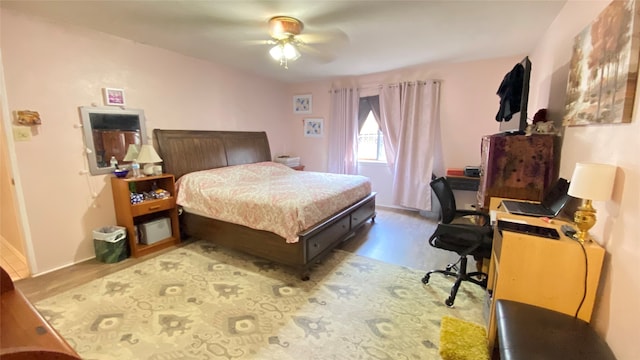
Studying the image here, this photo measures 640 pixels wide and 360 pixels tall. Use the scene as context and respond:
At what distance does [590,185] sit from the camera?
4.18ft

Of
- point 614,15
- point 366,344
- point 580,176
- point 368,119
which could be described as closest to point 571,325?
point 580,176

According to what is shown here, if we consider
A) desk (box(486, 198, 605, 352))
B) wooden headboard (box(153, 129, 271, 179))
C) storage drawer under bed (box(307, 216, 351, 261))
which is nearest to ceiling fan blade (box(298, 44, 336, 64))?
wooden headboard (box(153, 129, 271, 179))

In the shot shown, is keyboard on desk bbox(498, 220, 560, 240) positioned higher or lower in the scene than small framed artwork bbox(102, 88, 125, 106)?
lower

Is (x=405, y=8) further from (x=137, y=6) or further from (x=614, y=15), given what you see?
(x=137, y=6)

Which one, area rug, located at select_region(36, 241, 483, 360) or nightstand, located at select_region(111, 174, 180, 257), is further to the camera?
nightstand, located at select_region(111, 174, 180, 257)

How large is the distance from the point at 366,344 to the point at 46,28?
13.1ft

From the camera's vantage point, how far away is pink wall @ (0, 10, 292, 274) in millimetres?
2469

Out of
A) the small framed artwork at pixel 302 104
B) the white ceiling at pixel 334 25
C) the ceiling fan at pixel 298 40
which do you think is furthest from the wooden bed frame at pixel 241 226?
the ceiling fan at pixel 298 40

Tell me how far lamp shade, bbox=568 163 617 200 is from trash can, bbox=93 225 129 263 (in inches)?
151

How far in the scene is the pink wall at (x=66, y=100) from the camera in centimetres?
247

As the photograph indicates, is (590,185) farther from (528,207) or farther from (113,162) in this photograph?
(113,162)

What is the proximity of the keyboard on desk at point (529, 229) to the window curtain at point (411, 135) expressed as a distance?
2.95 metres

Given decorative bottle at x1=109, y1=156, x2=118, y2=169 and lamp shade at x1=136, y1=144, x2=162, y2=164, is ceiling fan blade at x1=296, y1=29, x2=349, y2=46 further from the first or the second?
decorative bottle at x1=109, y1=156, x2=118, y2=169

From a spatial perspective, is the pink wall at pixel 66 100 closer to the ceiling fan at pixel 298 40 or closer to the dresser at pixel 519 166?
the ceiling fan at pixel 298 40
